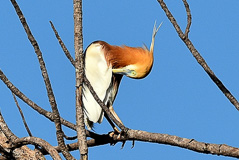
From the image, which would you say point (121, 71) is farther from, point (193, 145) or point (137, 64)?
point (193, 145)

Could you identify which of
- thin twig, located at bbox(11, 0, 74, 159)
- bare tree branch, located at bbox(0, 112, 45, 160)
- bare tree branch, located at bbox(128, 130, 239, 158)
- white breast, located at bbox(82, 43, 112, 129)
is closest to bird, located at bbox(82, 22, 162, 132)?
white breast, located at bbox(82, 43, 112, 129)

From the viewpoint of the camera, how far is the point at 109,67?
4.82 meters

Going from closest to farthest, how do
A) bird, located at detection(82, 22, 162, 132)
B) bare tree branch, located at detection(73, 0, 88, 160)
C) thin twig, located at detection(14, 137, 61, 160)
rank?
bare tree branch, located at detection(73, 0, 88, 160) < thin twig, located at detection(14, 137, 61, 160) < bird, located at detection(82, 22, 162, 132)

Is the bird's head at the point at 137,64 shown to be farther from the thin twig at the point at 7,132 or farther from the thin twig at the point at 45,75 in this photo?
the thin twig at the point at 45,75

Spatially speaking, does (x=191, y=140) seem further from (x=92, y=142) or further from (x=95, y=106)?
(x=95, y=106)

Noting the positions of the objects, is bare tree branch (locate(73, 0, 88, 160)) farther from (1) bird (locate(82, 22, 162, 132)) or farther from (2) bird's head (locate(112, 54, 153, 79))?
(2) bird's head (locate(112, 54, 153, 79))

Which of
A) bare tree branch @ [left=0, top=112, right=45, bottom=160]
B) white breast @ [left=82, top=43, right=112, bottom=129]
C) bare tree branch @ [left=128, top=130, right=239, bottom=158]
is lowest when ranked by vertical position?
bare tree branch @ [left=128, top=130, right=239, bottom=158]

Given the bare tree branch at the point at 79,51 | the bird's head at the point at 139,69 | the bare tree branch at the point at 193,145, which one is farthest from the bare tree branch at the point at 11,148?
the bird's head at the point at 139,69

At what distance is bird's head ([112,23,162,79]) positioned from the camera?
492 centimetres

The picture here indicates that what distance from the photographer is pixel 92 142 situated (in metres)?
3.85

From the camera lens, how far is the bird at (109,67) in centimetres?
463

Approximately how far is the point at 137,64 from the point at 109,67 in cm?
33

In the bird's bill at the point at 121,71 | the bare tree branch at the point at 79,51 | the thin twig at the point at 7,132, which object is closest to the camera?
the bare tree branch at the point at 79,51

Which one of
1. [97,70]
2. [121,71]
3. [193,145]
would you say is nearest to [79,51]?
[193,145]
